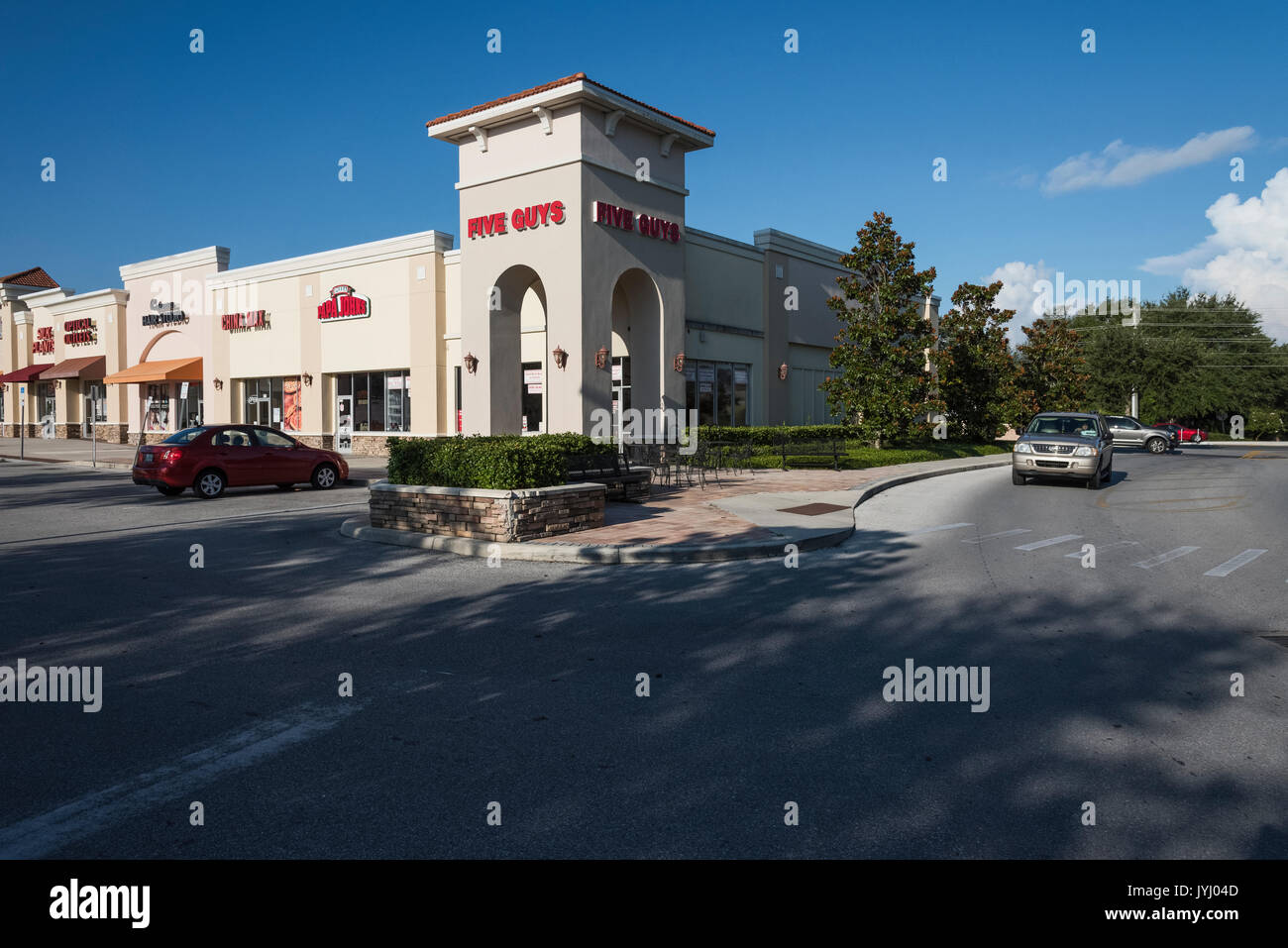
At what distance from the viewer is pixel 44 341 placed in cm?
5062

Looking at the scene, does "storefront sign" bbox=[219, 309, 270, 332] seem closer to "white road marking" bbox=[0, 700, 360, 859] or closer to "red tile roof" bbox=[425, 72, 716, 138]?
"red tile roof" bbox=[425, 72, 716, 138]

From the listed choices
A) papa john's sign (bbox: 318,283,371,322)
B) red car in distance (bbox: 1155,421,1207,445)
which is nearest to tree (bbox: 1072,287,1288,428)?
red car in distance (bbox: 1155,421,1207,445)

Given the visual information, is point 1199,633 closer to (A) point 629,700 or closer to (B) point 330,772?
(A) point 629,700

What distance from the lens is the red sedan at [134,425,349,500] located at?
57.3ft

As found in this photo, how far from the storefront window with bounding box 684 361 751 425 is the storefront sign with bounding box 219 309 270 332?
66.0 ft

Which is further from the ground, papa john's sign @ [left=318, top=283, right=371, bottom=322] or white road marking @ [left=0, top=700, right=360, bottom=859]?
papa john's sign @ [left=318, top=283, right=371, bottom=322]

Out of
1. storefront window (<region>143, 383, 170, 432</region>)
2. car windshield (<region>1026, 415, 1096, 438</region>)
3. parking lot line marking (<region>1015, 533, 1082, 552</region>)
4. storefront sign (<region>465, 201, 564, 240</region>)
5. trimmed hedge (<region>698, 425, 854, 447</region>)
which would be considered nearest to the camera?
parking lot line marking (<region>1015, 533, 1082, 552</region>)

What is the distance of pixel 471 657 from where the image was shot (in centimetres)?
637

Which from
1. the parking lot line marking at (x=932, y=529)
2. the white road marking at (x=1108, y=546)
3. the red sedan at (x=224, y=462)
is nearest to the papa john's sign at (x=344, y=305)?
the red sedan at (x=224, y=462)

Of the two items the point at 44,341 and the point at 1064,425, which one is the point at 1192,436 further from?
the point at 44,341

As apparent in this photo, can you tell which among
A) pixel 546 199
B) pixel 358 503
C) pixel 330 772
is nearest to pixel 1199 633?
pixel 330 772

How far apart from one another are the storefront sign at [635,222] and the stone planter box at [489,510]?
11.7 meters

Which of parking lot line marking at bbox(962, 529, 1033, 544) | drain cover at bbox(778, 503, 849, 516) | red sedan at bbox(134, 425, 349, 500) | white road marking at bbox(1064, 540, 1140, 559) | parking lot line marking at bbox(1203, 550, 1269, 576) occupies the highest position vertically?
red sedan at bbox(134, 425, 349, 500)

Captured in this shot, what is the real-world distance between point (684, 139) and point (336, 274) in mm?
17141
